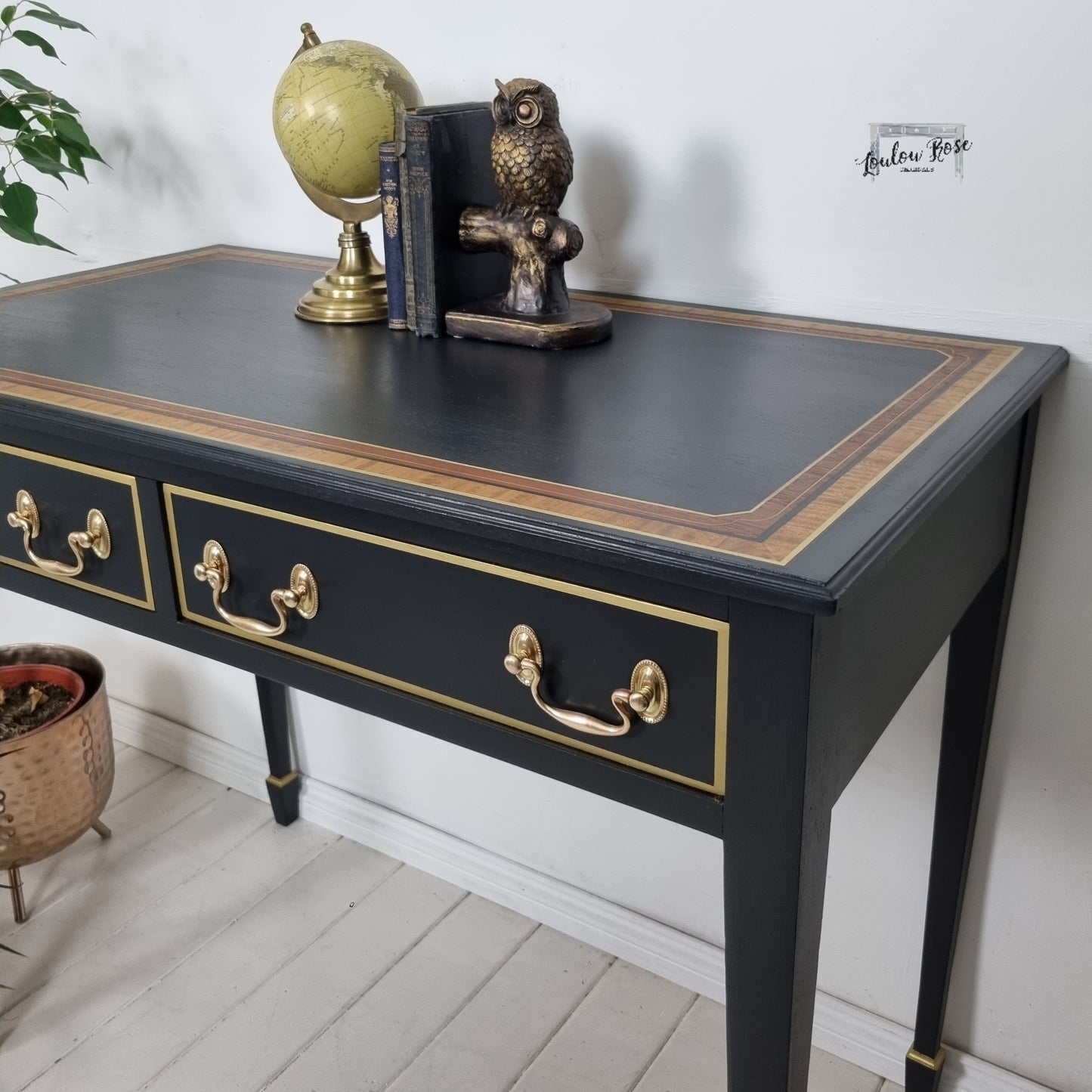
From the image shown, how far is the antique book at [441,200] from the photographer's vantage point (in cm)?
112

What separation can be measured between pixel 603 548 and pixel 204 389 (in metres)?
0.48

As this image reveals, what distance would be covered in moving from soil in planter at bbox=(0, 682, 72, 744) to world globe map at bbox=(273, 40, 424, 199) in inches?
37.8

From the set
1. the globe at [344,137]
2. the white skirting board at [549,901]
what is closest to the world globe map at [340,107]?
the globe at [344,137]

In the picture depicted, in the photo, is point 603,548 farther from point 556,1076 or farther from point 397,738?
point 397,738

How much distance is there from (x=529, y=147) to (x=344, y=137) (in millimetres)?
229

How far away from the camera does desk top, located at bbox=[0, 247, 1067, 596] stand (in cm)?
77

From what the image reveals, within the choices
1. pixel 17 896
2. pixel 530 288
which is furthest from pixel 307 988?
pixel 530 288

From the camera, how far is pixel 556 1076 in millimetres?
1541

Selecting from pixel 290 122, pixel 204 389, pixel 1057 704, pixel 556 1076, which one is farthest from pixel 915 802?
pixel 290 122

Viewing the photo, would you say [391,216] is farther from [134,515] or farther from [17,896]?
[17,896]

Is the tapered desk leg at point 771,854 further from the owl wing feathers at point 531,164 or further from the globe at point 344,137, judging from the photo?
the globe at point 344,137

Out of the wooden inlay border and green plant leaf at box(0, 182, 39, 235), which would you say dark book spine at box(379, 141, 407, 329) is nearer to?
the wooden inlay border

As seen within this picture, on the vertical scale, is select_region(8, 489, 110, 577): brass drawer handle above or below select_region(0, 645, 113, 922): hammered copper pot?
above

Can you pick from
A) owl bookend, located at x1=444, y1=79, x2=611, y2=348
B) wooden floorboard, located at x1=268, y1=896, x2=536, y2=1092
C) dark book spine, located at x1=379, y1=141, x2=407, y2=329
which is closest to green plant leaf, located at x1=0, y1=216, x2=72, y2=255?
dark book spine, located at x1=379, y1=141, x2=407, y2=329
